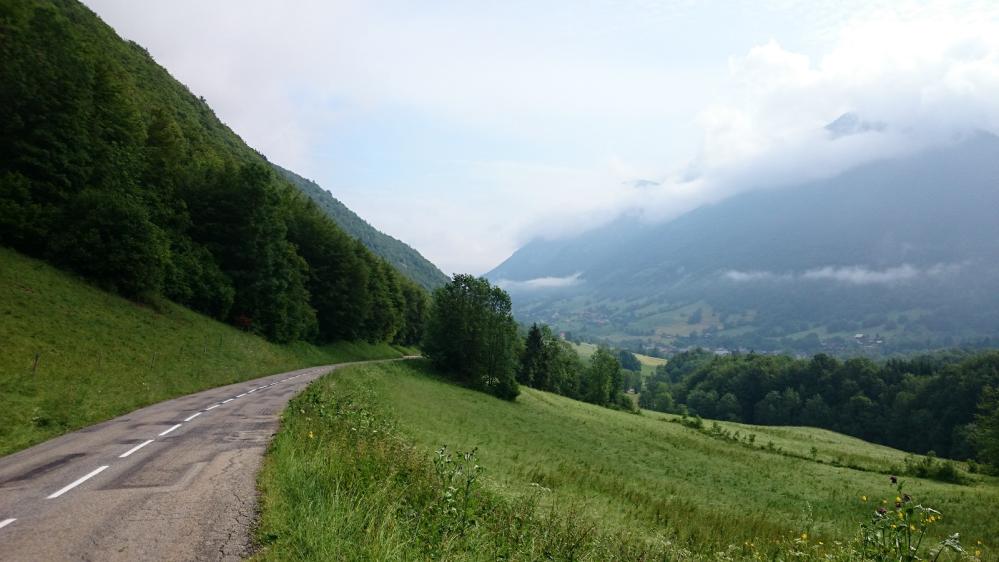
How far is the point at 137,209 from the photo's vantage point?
38656 millimetres

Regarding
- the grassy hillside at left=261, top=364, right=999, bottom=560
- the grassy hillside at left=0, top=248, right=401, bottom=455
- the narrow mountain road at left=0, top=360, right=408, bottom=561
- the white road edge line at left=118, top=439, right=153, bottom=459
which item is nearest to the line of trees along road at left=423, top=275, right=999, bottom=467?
the grassy hillside at left=261, top=364, right=999, bottom=560

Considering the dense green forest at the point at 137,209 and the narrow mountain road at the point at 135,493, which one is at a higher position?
the dense green forest at the point at 137,209

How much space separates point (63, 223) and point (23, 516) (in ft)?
117

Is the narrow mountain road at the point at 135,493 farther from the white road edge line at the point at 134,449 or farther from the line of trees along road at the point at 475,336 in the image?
the line of trees along road at the point at 475,336

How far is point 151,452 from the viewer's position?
14.3 m

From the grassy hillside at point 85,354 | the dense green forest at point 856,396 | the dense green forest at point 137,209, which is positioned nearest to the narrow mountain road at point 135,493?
the grassy hillside at point 85,354

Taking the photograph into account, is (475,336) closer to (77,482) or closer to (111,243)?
(111,243)

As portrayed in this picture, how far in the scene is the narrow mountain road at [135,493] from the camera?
791 centimetres

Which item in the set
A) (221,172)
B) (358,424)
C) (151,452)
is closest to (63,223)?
(221,172)

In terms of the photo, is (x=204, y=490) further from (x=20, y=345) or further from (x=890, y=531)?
(x=20, y=345)

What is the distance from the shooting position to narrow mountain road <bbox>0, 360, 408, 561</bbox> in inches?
311

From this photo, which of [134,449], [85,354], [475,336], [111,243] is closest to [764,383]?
[475,336]

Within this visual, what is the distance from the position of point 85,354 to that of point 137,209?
16.5 metres

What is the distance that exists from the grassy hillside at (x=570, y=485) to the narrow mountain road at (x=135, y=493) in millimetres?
813
